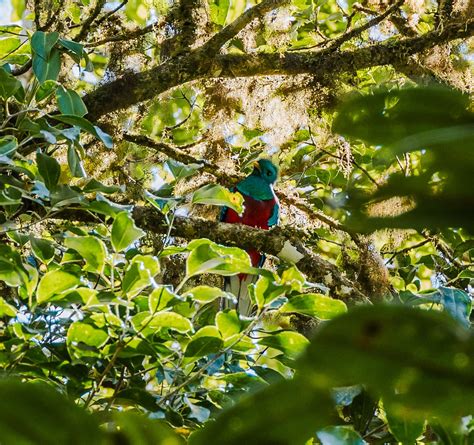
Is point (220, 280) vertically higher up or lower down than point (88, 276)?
lower down

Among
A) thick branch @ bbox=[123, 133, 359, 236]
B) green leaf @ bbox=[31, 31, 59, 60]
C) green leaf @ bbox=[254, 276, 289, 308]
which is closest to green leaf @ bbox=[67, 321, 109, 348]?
green leaf @ bbox=[254, 276, 289, 308]

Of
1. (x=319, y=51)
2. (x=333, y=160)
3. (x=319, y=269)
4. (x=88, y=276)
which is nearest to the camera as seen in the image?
(x=88, y=276)

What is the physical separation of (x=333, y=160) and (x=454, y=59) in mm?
1091

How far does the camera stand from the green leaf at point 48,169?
1725 millimetres

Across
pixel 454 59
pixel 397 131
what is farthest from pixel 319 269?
pixel 397 131

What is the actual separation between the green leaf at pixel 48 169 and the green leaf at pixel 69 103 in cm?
34

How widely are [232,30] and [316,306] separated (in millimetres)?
1538

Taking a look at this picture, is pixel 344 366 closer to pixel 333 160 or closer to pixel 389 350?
pixel 389 350

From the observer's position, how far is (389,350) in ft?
0.67

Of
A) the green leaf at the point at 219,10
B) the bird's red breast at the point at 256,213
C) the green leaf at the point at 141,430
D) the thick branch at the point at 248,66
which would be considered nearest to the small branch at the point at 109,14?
the green leaf at the point at 219,10

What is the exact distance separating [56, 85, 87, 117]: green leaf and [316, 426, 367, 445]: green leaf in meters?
1.25

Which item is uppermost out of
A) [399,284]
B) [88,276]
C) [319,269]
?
[88,276]

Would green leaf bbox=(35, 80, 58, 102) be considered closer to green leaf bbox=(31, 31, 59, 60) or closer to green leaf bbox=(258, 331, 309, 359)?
green leaf bbox=(31, 31, 59, 60)

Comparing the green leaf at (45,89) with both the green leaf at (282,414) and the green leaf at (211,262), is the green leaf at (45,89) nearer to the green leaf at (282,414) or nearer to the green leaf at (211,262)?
the green leaf at (211,262)
